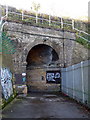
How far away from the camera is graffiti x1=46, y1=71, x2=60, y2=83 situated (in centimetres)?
1646

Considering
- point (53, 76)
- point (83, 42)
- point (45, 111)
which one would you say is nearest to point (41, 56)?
point (53, 76)

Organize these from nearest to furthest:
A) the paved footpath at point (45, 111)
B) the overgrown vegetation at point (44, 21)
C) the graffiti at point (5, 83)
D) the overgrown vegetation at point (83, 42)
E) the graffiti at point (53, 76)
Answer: the paved footpath at point (45, 111)
the graffiti at point (5, 83)
the overgrown vegetation at point (44, 21)
the graffiti at point (53, 76)
the overgrown vegetation at point (83, 42)

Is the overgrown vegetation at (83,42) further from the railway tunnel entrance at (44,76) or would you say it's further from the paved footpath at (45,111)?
the paved footpath at (45,111)

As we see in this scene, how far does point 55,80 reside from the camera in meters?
16.5

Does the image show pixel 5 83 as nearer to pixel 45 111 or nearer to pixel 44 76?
pixel 45 111

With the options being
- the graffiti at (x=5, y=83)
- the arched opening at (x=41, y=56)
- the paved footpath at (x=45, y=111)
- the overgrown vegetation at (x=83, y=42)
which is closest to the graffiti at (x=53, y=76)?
the arched opening at (x=41, y=56)

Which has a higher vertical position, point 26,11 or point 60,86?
point 26,11

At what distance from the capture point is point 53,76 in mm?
16453

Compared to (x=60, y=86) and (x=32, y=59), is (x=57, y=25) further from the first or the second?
(x=60, y=86)

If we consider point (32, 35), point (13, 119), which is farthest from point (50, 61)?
point (13, 119)

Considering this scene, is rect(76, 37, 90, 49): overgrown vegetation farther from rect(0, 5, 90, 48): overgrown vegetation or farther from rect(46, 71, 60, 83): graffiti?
rect(46, 71, 60, 83): graffiti

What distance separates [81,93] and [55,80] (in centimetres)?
792

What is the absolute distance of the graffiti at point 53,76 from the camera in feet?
54.0

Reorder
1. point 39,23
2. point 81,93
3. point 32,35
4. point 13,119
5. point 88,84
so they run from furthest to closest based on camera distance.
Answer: point 39,23, point 32,35, point 81,93, point 88,84, point 13,119
